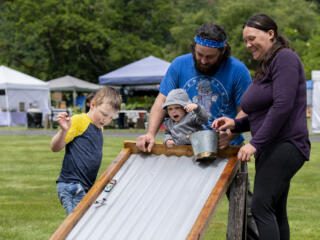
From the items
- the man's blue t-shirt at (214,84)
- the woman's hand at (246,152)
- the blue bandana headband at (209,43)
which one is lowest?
the woman's hand at (246,152)

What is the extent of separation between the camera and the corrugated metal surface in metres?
2.99

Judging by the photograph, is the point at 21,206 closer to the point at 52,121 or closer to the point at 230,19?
the point at 52,121

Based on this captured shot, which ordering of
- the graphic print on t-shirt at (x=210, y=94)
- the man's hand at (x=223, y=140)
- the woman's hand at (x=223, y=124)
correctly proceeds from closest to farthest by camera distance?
the man's hand at (x=223, y=140) < the woman's hand at (x=223, y=124) < the graphic print on t-shirt at (x=210, y=94)

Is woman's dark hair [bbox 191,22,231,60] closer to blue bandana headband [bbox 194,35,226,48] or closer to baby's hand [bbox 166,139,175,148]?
blue bandana headband [bbox 194,35,226,48]

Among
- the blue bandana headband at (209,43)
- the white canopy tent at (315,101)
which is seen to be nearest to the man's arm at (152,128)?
the blue bandana headband at (209,43)

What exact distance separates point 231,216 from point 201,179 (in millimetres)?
449

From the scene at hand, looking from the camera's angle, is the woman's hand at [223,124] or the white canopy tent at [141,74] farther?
the white canopy tent at [141,74]

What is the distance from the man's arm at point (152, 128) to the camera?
11.8 feet

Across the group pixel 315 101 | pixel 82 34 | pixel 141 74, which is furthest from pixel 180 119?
pixel 82 34

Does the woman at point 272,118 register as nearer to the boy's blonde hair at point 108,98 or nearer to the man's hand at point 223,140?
the man's hand at point 223,140

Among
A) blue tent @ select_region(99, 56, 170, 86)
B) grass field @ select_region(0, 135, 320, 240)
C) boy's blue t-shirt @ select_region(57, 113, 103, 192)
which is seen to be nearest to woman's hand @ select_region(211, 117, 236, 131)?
boy's blue t-shirt @ select_region(57, 113, 103, 192)

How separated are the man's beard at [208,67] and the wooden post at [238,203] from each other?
81 cm

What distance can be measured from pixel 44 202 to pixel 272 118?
4.28m

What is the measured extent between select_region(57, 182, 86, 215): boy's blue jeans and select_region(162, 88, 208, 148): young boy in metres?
Answer: 0.73
